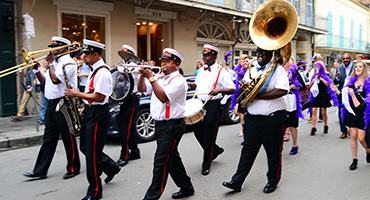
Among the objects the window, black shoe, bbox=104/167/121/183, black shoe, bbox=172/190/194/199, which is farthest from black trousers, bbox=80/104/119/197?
the window

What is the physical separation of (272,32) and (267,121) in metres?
1.24

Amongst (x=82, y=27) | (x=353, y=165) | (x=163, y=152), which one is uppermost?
(x=82, y=27)

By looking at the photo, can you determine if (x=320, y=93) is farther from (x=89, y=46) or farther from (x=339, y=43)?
(x=339, y=43)

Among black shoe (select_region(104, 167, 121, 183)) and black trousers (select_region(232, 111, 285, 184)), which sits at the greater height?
black trousers (select_region(232, 111, 285, 184))

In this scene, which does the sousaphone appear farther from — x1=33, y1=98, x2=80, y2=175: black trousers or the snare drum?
x1=33, y1=98, x2=80, y2=175: black trousers

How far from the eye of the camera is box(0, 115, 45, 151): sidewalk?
7074 mm

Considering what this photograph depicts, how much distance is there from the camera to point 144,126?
7.52 m

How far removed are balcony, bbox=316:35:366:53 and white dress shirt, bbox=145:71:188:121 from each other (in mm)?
24086

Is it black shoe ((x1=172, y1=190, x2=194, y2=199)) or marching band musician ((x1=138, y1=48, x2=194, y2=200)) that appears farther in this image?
black shoe ((x1=172, y1=190, x2=194, y2=199))

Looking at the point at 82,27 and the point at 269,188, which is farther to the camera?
the point at 82,27

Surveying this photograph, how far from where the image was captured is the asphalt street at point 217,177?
4418 millimetres

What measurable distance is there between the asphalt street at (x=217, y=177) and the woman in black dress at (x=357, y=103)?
56 centimetres

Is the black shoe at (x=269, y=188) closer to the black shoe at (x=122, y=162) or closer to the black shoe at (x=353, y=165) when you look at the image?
the black shoe at (x=353, y=165)

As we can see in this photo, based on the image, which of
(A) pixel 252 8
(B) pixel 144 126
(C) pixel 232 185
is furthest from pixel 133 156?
(A) pixel 252 8
